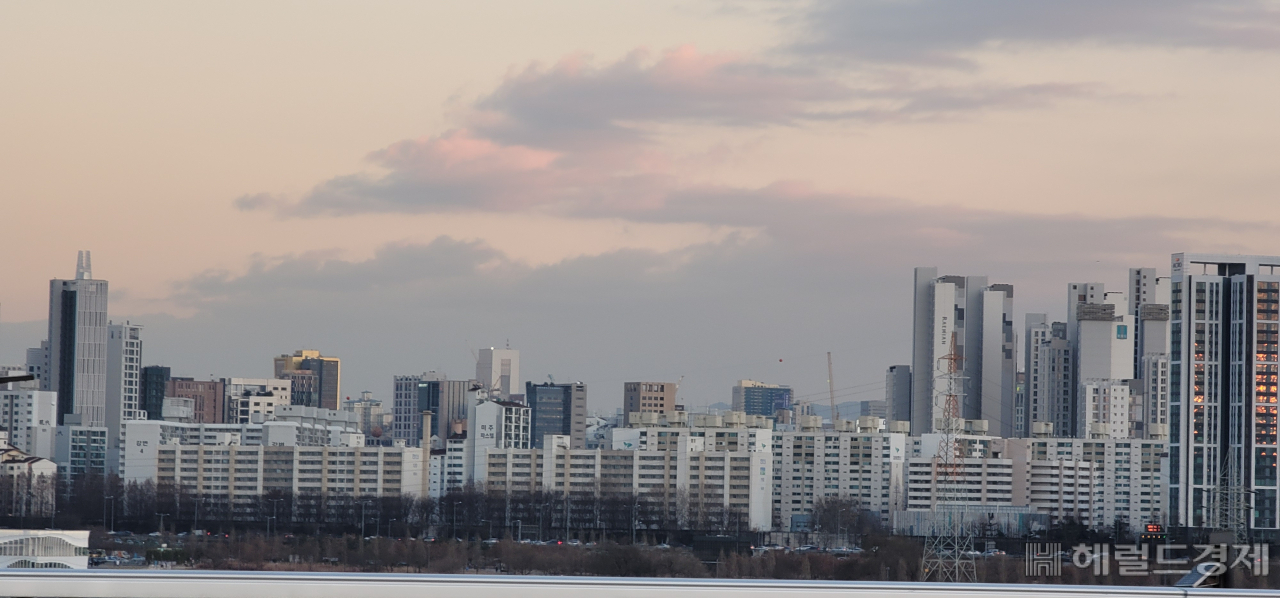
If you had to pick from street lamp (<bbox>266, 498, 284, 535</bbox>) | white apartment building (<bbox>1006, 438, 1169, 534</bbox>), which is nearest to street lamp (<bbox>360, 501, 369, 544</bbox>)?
street lamp (<bbox>266, 498, 284, 535</bbox>)

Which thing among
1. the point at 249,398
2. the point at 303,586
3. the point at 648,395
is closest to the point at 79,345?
the point at 249,398

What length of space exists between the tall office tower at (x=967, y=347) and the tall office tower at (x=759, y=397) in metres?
14.6

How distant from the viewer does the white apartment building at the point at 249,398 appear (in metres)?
40.8

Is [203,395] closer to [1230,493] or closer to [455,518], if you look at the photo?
[455,518]

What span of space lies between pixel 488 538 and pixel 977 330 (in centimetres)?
2773

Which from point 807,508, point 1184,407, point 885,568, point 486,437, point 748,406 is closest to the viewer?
point 885,568

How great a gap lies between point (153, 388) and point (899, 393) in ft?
72.9

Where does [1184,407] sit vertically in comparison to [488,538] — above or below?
above

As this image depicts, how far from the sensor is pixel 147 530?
17359 mm

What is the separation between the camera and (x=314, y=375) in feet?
172

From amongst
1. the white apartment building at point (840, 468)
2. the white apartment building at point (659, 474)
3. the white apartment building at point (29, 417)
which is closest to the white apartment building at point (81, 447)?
the white apartment building at point (29, 417)

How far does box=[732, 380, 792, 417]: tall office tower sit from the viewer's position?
5794 centimetres

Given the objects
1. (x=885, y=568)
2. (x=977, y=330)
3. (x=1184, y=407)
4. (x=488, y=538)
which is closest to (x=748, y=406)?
(x=977, y=330)

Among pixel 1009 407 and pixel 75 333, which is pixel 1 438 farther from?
pixel 1009 407
